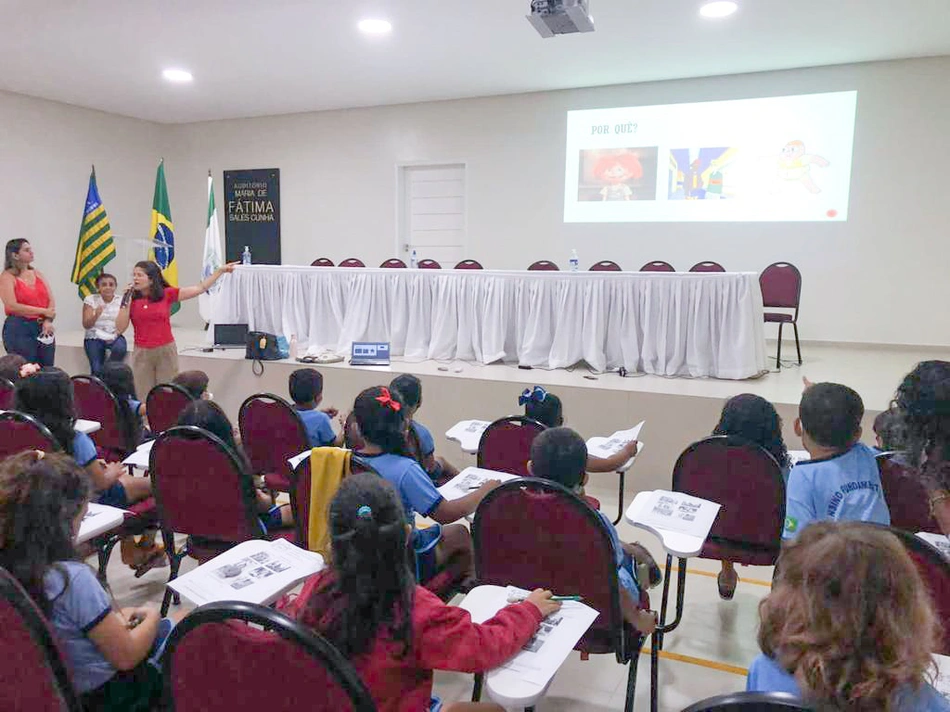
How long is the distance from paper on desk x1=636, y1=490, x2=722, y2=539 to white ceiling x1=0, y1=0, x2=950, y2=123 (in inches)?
166

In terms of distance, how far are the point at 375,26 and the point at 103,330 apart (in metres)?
3.46

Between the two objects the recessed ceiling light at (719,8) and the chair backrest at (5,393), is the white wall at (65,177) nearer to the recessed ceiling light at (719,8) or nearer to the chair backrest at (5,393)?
the chair backrest at (5,393)

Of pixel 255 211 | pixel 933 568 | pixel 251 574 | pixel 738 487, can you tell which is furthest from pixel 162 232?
pixel 933 568

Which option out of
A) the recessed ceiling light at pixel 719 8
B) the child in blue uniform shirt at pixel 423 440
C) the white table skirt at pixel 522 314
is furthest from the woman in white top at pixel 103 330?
the recessed ceiling light at pixel 719 8

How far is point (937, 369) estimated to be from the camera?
79.1 inches

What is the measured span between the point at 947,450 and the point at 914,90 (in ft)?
19.4

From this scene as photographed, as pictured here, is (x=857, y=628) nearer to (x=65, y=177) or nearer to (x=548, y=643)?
(x=548, y=643)

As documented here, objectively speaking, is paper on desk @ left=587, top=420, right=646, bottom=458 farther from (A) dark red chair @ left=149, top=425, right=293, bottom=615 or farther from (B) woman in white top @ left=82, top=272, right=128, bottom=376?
(B) woman in white top @ left=82, top=272, right=128, bottom=376

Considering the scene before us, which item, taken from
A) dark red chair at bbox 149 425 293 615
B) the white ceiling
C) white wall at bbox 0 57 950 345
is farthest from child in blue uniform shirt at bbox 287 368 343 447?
white wall at bbox 0 57 950 345

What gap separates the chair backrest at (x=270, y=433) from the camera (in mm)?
2791

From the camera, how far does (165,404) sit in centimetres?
325

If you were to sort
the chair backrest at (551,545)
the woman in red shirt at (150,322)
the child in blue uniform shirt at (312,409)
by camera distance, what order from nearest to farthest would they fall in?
1. the chair backrest at (551,545)
2. the child in blue uniform shirt at (312,409)
3. the woman in red shirt at (150,322)

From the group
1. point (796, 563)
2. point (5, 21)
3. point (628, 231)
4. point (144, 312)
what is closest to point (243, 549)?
point (796, 563)

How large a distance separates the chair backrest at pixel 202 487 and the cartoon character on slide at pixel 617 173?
6.33 m
